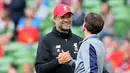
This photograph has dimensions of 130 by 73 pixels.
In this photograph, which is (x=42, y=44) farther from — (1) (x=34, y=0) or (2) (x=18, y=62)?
(1) (x=34, y=0)

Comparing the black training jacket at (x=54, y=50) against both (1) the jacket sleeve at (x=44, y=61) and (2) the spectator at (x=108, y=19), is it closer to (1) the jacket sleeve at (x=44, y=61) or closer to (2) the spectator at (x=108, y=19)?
(1) the jacket sleeve at (x=44, y=61)

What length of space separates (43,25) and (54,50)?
7708mm

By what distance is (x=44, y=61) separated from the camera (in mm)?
5996

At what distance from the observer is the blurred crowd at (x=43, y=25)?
40.3 feet

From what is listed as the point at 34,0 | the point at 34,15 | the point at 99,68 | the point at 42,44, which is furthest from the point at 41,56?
the point at 34,0

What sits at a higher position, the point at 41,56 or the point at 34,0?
the point at 34,0

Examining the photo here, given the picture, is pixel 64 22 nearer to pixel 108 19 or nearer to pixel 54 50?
pixel 54 50

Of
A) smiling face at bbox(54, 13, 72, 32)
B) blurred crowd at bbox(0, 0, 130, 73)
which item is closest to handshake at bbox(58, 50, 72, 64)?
smiling face at bbox(54, 13, 72, 32)

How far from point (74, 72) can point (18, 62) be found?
7.10 metres

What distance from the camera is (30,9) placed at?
13742 mm

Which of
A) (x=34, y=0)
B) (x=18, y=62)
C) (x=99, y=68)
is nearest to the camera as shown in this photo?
(x=99, y=68)

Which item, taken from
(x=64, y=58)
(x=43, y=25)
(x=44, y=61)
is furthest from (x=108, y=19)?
(x=64, y=58)

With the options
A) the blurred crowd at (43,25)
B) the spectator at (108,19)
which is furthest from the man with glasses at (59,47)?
the spectator at (108,19)

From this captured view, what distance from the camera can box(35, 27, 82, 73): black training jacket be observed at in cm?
593
